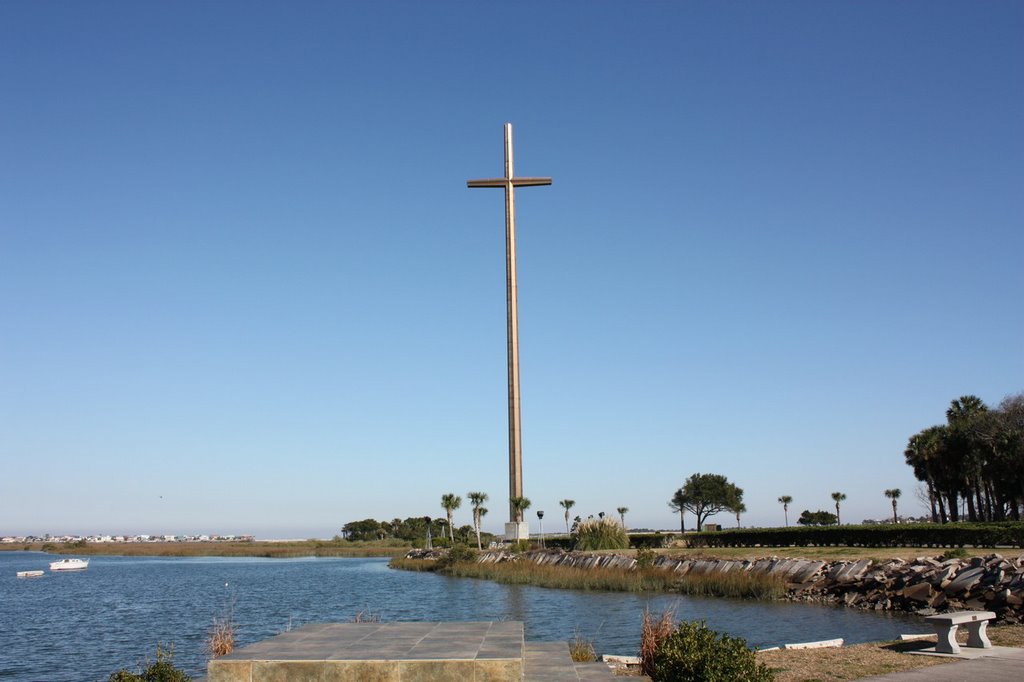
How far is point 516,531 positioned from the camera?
6488 centimetres

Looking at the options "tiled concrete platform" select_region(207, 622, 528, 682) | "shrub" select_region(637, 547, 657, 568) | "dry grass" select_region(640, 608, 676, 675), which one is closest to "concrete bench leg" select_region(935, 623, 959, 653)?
"dry grass" select_region(640, 608, 676, 675)

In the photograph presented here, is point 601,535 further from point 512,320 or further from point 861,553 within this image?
point 861,553

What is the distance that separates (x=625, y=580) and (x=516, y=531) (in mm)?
24928

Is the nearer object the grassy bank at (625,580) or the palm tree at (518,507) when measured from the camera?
the grassy bank at (625,580)

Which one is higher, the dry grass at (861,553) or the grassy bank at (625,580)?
the dry grass at (861,553)

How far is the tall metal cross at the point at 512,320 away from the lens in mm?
61094

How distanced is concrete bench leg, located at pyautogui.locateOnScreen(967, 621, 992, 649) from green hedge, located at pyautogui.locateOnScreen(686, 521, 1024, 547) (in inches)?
1092

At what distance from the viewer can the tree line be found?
58.2 metres

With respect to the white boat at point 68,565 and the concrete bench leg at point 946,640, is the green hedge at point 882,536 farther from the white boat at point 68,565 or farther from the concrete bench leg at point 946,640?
the white boat at point 68,565

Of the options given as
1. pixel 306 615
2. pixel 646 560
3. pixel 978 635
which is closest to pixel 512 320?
pixel 646 560

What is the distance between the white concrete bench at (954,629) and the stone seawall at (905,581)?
6115 millimetres

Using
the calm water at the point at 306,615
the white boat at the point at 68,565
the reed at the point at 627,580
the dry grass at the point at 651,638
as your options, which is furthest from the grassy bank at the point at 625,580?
the white boat at the point at 68,565

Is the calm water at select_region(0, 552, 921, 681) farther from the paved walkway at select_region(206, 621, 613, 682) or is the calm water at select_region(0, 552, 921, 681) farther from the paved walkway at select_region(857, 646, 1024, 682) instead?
the paved walkway at select_region(206, 621, 613, 682)

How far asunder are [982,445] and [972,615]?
2054 inches
